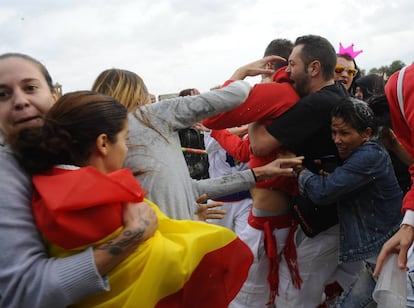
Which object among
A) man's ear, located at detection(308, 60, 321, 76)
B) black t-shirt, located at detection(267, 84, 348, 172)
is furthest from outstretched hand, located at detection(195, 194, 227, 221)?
man's ear, located at detection(308, 60, 321, 76)

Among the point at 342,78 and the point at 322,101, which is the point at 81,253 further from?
the point at 342,78

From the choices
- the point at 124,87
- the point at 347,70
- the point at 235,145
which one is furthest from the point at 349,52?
the point at 124,87

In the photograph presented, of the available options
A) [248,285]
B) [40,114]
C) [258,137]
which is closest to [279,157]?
[258,137]

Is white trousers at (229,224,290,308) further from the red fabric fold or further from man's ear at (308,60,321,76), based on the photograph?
the red fabric fold

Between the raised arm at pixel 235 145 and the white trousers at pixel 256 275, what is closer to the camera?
the white trousers at pixel 256 275

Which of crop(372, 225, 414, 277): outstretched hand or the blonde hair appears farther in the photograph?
the blonde hair

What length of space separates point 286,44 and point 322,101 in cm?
89

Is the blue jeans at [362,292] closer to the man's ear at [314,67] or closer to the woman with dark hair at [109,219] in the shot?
the man's ear at [314,67]

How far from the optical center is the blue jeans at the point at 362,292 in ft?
7.96

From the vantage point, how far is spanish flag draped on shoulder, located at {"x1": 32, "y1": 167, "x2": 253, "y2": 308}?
1.09 meters

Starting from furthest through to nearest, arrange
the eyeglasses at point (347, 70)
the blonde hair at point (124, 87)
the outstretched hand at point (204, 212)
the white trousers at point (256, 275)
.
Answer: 1. the eyeglasses at point (347, 70)
2. the white trousers at point (256, 275)
3. the outstretched hand at point (204, 212)
4. the blonde hair at point (124, 87)

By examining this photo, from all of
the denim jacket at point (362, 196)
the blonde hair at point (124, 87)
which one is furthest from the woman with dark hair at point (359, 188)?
the blonde hair at point (124, 87)

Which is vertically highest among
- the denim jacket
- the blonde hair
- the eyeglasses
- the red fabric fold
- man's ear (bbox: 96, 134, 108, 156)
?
the blonde hair

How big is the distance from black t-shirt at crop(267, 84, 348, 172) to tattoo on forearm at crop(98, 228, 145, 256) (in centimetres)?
129
